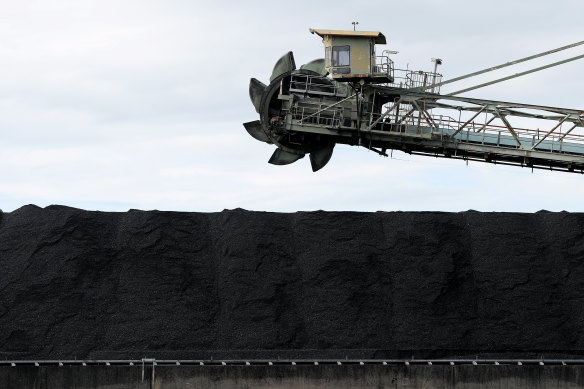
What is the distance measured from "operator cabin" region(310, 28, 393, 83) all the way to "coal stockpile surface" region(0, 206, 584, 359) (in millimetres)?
8753

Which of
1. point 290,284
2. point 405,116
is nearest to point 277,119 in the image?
point 405,116

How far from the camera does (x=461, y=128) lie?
25.0 m

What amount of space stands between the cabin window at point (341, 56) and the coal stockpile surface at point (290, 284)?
29.2ft

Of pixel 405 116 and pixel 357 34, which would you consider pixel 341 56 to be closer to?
pixel 357 34

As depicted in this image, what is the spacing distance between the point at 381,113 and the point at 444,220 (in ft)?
33.5

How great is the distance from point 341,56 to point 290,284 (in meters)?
9.33

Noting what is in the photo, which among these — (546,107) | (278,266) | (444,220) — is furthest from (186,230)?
(546,107)

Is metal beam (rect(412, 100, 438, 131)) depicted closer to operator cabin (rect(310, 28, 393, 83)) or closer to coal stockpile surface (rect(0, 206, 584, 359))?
operator cabin (rect(310, 28, 393, 83))

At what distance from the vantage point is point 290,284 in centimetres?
3216

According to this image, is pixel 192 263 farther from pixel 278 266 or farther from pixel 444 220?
pixel 444 220

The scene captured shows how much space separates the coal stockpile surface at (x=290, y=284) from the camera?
29.9m

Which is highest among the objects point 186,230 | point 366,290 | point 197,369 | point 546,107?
point 546,107

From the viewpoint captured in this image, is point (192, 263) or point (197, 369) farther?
point (192, 263)

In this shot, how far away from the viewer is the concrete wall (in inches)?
985
